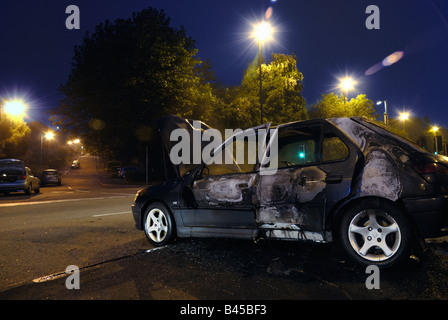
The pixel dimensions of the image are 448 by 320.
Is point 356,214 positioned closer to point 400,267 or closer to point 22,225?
point 400,267

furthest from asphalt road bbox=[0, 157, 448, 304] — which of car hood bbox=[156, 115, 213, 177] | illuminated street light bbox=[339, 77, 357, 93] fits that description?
illuminated street light bbox=[339, 77, 357, 93]

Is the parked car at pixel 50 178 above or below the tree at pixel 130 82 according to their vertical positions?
below

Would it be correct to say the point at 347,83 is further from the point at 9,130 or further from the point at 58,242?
the point at 9,130

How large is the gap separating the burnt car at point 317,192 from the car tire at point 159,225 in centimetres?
2

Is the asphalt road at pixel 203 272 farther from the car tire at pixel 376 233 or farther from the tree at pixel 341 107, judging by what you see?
the tree at pixel 341 107

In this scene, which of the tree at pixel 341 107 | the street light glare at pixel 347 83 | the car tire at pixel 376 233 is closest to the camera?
the car tire at pixel 376 233

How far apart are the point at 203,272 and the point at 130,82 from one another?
21.8 m

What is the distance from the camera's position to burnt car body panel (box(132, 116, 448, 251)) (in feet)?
11.0

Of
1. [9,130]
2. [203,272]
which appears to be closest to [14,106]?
[9,130]

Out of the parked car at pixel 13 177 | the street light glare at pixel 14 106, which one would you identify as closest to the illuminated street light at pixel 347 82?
the parked car at pixel 13 177

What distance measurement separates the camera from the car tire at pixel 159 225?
196 inches

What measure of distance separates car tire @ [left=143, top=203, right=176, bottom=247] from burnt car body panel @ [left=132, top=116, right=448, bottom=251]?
135mm

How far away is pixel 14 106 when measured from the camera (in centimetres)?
4091
